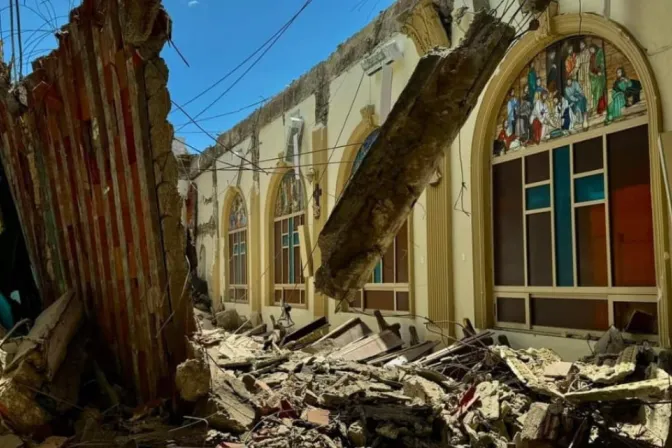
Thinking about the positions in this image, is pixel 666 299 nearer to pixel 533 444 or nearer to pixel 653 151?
pixel 653 151

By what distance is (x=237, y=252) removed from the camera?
1650 centimetres

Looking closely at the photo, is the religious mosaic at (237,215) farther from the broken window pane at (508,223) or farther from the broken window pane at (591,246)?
the broken window pane at (591,246)

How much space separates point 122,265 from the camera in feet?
15.3

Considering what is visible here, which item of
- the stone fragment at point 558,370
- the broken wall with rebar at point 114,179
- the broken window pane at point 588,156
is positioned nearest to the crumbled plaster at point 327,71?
the broken wall with rebar at point 114,179

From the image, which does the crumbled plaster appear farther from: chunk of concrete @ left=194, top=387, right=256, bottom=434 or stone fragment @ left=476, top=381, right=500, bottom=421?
stone fragment @ left=476, top=381, right=500, bottom=421

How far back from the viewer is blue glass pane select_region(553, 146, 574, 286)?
6219mm

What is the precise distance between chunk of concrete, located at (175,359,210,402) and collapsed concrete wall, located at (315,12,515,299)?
1036mm

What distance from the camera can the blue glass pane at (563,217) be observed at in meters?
6.22

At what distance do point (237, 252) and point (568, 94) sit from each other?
38.6 ft

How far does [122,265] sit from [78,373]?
0.94 metres

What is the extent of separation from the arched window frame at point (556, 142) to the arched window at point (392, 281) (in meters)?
1.73

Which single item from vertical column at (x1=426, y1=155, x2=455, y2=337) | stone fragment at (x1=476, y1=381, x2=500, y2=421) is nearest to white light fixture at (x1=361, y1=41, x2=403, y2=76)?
vertical column at (x1=426, y1=155, x2=455, y2=337)

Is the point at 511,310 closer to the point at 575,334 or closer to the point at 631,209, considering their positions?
the point at 575,334

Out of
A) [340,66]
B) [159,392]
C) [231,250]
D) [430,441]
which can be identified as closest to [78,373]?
[159,392]
